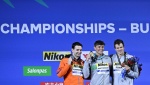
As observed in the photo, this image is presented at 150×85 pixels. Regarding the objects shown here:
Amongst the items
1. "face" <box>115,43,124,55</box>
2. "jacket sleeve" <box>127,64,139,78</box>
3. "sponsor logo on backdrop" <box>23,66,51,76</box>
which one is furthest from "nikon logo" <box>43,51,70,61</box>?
"jacket sleeve" <box>127,64,139,78</box>

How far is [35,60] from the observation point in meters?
3.38

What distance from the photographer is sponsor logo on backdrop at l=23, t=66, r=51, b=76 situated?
3.36m

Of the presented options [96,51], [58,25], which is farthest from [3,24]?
[96,51]

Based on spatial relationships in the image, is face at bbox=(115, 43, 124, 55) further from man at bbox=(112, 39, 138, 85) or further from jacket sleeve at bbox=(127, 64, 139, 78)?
jacket sleeve at bbox=(127, 64, 139, 78)

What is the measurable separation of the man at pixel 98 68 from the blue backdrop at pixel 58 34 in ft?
0.34

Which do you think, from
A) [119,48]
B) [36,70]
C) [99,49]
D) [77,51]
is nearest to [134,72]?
[119,48]

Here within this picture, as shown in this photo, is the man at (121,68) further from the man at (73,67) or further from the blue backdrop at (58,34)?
the man at (73,67)

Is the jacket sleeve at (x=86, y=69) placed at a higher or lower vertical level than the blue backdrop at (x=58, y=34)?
lower

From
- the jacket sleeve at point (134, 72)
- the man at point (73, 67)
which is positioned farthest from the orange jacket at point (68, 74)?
the jacket sleeve at point (134, 72)

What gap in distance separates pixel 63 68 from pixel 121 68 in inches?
24.2

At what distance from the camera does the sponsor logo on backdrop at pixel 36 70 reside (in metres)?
3.36

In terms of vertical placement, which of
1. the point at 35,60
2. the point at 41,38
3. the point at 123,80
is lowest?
the point at 123,80

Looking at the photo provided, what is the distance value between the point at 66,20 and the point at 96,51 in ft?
1.54

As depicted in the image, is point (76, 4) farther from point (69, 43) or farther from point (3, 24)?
point (3, 24)
